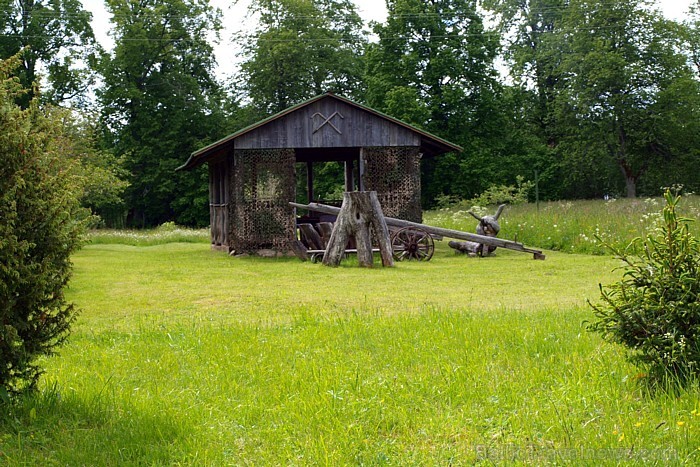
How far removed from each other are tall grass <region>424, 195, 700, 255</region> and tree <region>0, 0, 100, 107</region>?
23.9m

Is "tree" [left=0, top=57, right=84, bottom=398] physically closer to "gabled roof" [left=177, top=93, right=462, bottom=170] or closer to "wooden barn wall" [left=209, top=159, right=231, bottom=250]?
"gabled roof" [left=177, top=93, right=462, bottom=170]

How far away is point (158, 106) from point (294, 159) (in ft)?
87.9

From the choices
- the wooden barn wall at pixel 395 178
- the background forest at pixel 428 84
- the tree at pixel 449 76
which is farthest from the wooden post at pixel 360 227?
the tree at pixel 449 76

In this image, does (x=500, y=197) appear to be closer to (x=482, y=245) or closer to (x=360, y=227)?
(x=482, y=245)

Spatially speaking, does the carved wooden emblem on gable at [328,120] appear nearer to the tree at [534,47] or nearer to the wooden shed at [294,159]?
the wooden shed at [294,159]

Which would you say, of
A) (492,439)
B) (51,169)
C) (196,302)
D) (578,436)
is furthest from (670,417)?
(196,302)

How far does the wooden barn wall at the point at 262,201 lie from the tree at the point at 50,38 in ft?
72.0

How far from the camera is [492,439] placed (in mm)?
4430

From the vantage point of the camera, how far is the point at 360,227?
1694 centimetres

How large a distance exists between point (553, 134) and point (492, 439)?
146 ft

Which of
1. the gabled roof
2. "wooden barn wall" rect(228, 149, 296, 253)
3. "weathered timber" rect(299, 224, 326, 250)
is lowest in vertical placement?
"weathered timber" rect(299, 224, 326, 250)

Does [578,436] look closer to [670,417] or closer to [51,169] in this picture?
[670,417]

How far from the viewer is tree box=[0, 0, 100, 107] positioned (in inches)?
1544

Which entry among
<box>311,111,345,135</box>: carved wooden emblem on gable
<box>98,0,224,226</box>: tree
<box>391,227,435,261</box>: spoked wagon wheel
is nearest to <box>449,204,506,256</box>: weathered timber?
<box>391,227,435,261</box>: spoked wagon wheel
